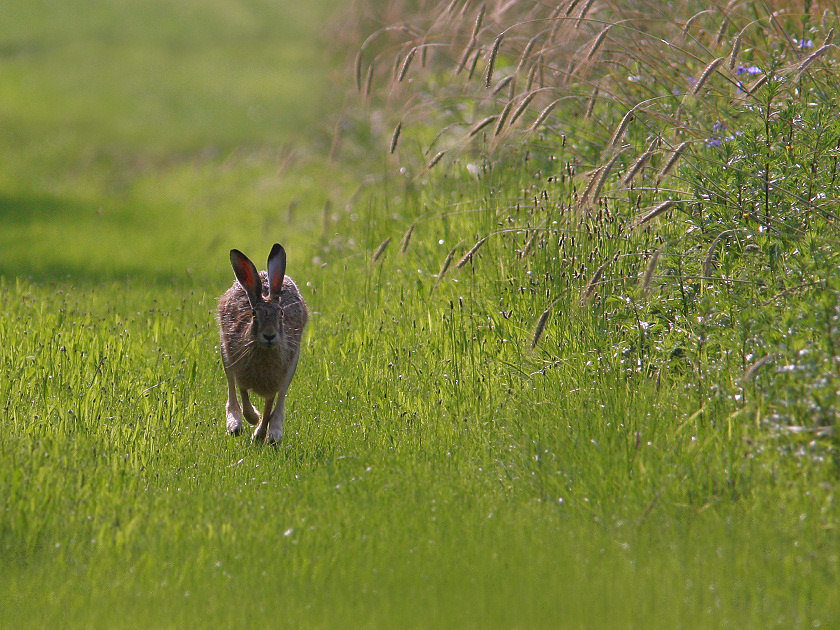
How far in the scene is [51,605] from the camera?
16.4 feet

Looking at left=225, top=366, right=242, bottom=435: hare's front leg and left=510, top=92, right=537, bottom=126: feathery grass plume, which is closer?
left=510, top=92, right=537, bottom=126: feathery grass plume

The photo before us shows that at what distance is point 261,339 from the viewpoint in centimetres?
714

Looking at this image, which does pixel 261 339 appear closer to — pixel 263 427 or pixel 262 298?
pixel 262 298

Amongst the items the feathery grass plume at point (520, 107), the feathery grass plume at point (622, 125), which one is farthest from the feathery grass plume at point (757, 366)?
the feathery grass plume at point (520, 107)

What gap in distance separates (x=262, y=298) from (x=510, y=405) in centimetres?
183

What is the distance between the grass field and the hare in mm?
275

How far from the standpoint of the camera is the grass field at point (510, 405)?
503 centimetres

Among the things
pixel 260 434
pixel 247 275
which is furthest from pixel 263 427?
pixel 247 275

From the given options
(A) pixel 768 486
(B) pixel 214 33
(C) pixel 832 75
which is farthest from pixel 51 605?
(B) pixel 214 33

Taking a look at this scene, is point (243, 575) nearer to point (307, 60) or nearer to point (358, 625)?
point (358, 625)

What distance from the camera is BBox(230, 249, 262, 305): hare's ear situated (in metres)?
7.09

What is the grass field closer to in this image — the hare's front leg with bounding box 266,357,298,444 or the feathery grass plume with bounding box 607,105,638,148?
the feathery grass plume with bounding box 607,105,638,148

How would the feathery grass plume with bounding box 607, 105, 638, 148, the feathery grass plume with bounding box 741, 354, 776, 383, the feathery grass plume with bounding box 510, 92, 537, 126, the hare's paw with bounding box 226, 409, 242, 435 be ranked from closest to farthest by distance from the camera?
the feathery grass plume with bounding box 741, 354, 776, 383
the feathery grass plume with bounding box 607, 105, 638, 148
the feathery grass plume with bounding box 510, 92, 537, 126
the hare's paw with bounding box 226, 409, 242, 435

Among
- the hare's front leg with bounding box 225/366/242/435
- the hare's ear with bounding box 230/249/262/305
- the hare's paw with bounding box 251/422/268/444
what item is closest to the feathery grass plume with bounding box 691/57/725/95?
the hare's ear with bounding box 230/249/262/305
